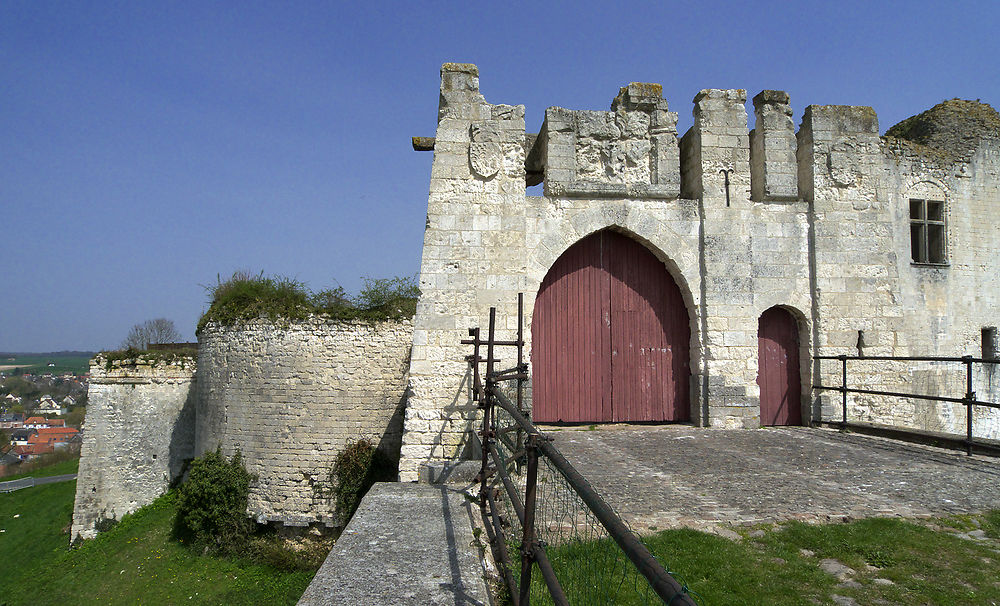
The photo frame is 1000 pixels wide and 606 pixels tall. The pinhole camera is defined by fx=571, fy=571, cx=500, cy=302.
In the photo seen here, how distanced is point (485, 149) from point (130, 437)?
44.4 feet

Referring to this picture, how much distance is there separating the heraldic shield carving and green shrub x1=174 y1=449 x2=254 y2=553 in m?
7.87

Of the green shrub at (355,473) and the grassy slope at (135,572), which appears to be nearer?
the grassy slope at (135,572)

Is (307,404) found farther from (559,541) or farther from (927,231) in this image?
(927,231)

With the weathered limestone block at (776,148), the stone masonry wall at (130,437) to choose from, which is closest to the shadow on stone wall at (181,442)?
the stone masonry wall at (130,437)

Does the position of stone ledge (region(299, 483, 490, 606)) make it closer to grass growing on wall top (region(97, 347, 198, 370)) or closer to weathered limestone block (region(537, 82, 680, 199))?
weathered limestone block (region(537, 82, 680, 199))

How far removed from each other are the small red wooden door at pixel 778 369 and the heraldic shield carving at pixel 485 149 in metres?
4.34

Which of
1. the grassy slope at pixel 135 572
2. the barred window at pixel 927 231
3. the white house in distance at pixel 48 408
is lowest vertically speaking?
the white house in distance at pixel 48 408

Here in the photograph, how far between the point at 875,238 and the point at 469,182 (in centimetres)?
573

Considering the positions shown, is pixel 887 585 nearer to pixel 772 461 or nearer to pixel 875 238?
pixel 772 461

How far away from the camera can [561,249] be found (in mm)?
7590

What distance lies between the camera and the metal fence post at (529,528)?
2.36m

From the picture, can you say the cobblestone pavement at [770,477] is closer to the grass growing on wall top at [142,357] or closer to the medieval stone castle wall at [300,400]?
the medieval stone castle wall at [300,400]

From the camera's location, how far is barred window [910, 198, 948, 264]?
9.10 meters

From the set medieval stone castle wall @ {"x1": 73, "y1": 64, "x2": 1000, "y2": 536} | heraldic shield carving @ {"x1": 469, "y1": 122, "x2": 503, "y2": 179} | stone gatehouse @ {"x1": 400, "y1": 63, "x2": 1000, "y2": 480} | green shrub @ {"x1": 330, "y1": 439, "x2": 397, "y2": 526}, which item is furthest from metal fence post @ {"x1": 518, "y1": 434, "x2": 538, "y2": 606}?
green shrub @ {"x1": 330, "y1": 439, "x2": 397, "y2": 526}
